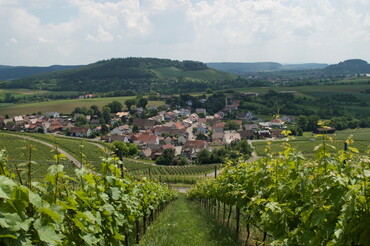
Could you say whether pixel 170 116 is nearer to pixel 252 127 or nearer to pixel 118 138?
pixel 252 127

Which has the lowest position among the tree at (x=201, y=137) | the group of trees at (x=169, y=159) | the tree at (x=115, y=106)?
the group of trees at (x=169, y=159)

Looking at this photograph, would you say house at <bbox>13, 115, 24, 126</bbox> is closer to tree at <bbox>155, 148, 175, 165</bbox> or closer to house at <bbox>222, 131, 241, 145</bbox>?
tree at <bbox>155, 148, 175, 165</bbox>

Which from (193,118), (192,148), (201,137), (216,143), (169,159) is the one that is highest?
(193,118)

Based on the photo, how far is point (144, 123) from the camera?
93.1m

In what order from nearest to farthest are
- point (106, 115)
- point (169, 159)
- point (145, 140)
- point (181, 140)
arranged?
1. point (169, 159)
2. point (145, 140)
3. point (181, 140)
4. point (106, 115)

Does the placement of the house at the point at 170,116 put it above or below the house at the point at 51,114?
below

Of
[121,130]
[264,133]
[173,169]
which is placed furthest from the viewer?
[121,130]

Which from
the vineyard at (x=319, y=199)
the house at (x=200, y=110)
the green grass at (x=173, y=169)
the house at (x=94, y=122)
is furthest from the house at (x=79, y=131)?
the vineyard at (x=319, y=199)

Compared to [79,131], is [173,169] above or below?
below

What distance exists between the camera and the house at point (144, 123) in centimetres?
9231

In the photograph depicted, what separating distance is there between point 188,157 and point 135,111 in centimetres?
4721

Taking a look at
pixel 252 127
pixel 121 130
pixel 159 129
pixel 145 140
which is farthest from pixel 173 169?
pixel 252 127

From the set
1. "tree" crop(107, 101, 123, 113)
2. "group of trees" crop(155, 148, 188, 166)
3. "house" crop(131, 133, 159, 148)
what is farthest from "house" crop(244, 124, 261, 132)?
"tree" crop(107, 101, 123, 113)

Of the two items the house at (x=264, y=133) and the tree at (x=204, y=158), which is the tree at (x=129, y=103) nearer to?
the house at (x=264, y=133)
